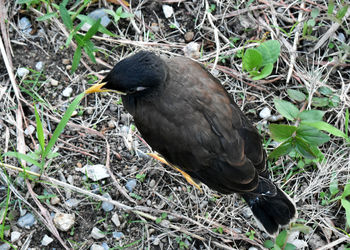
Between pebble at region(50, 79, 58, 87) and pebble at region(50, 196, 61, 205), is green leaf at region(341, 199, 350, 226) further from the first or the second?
pebble at region(50, 79, 58, 87)

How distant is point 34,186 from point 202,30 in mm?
2084

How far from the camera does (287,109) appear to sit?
4086mm

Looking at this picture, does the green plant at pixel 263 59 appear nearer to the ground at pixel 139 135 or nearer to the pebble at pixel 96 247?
the ground at pixel 139 135

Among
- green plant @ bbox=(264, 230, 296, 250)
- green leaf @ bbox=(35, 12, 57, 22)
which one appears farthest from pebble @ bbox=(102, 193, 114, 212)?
green leaf @ bbox=(35, 12, 57, 22)

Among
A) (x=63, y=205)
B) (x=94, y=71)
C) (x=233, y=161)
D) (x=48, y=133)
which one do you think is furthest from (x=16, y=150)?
(x=233, y=161)

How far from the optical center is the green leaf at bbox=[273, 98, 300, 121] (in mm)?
4059

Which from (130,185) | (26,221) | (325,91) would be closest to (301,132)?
(325,91)

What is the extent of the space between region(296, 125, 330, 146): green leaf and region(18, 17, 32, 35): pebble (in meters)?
2.54

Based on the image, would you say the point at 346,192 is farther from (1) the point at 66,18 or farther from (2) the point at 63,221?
(1) the point at 66,18

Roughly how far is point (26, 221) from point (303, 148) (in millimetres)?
2193

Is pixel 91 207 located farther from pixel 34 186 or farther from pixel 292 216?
pixel 292 216

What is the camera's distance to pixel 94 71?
14.6ft

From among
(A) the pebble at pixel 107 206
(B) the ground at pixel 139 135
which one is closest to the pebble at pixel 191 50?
(B) the ground at pixel 139 135

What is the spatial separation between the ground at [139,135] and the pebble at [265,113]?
4cm
